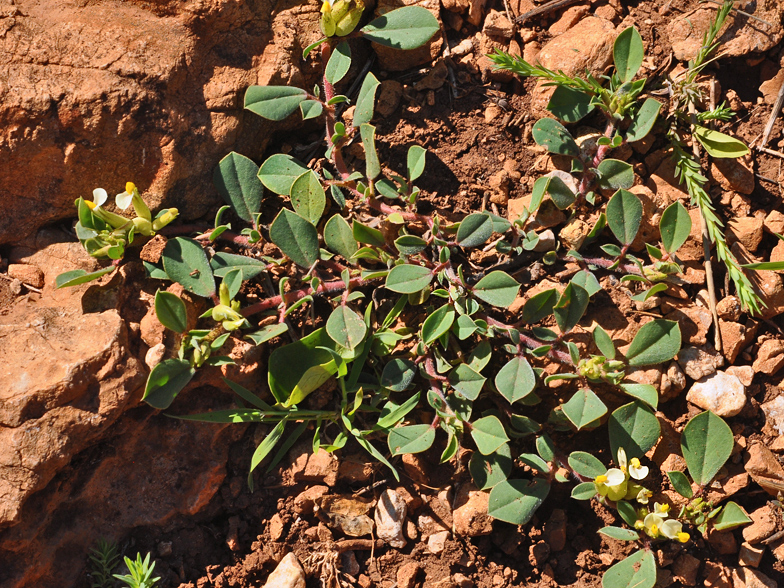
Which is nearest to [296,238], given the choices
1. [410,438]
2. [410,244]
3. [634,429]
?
[410,244]

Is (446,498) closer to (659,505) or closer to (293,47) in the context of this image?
(659,505)

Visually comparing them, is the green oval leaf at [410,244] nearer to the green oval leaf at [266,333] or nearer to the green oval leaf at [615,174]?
the green oval leaf at [266,333]

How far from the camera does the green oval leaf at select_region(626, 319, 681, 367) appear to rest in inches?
126

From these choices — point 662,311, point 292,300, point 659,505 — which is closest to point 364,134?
point 292,300

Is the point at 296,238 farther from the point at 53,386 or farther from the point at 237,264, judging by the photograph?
the point at 53,386

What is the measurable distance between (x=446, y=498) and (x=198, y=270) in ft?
5.99

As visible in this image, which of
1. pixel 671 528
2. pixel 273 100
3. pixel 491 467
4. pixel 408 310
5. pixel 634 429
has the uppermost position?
pixel 273 100

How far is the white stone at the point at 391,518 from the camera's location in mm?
3416

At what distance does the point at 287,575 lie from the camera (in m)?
3.31

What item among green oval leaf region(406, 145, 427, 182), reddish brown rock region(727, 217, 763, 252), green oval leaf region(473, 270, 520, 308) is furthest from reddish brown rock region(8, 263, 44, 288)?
reddish brown rock region(727, 217, 763, 252)

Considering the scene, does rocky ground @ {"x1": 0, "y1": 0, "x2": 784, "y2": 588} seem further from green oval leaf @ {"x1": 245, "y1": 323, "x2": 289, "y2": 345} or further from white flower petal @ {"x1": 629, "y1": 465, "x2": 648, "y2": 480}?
Result: white flower petal @ {"x1": 629, "y1": 465, "x2": 648, "y2": 480}

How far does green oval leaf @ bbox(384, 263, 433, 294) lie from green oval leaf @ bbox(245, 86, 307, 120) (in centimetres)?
110

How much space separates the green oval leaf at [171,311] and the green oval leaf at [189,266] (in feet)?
0.47

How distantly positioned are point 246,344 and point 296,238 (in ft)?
2.05
